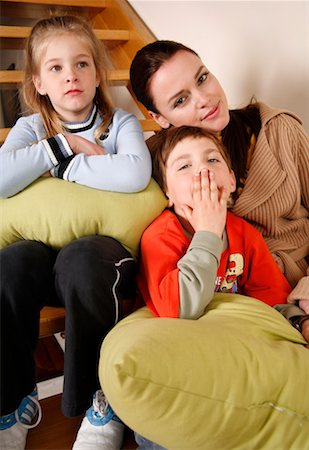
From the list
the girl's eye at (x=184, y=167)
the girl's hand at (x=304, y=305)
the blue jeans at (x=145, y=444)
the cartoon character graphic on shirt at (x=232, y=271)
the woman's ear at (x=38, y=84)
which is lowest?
the blue jeans at (x=145, y=444)

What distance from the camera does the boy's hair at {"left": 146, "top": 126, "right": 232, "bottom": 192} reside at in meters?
1.19

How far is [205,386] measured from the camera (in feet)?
2.48

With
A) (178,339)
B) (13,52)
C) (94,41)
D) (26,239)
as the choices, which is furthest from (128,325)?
(13,52)

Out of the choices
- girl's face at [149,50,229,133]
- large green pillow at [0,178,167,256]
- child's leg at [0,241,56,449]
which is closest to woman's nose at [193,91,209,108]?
girl's face at [149,50,229,133]

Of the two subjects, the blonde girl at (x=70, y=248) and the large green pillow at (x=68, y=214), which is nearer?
the blonde girl at (x=70, y=248)

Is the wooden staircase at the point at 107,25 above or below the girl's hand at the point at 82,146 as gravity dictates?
above

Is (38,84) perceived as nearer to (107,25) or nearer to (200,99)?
(200,99)

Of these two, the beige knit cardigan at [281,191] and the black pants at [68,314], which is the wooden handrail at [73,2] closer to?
the beige knit cardigan at [281,191]

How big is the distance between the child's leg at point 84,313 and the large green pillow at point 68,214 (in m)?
0.11

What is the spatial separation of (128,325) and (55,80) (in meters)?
0.70

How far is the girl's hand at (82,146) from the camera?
120cm

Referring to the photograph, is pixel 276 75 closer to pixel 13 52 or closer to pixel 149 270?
pixel 149 270

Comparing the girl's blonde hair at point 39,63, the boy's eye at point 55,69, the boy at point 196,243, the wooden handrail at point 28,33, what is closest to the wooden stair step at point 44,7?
the wooden handrail at point 28,33

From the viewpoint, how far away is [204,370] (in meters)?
0.76
